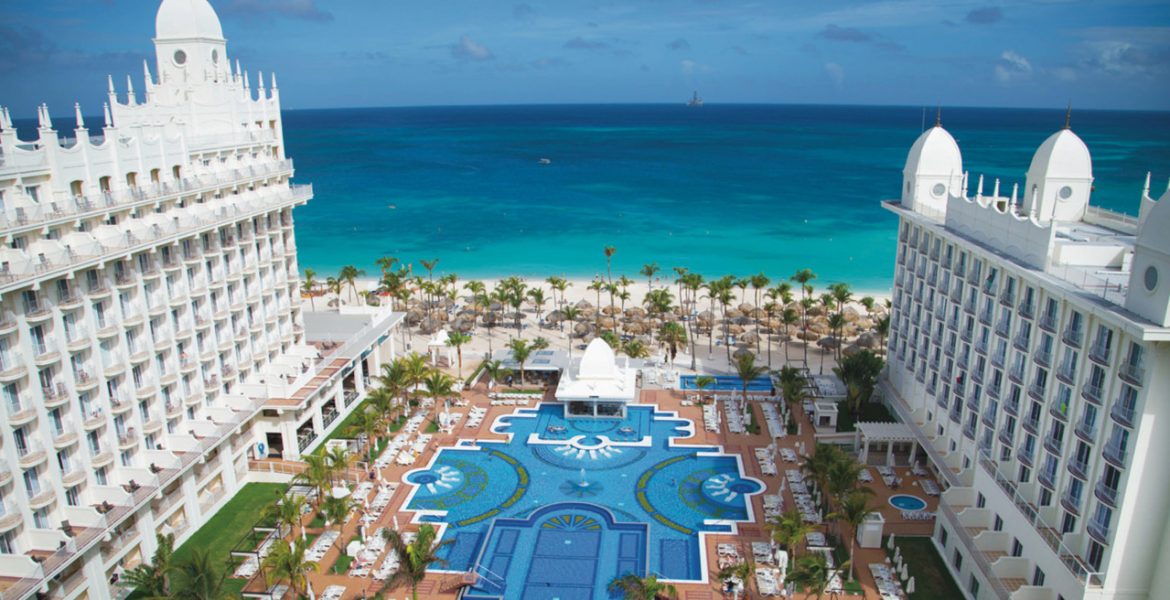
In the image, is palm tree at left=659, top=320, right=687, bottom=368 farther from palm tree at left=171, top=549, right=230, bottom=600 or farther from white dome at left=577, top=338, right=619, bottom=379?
palm tree at left=171, top=549, right=230, bottom=600

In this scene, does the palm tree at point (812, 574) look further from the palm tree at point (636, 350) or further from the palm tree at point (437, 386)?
the palm tree at point (636, 350)

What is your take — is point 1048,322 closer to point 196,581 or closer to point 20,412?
point 196,581

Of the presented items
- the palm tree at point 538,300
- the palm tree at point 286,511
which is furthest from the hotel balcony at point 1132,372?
the palm tree at point 538,300

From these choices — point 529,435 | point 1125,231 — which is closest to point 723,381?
point 529,435

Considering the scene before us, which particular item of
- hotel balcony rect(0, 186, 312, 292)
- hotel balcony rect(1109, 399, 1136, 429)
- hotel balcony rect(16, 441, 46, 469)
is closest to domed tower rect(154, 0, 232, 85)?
hotel balcony rect(0, 186, 312, 292)

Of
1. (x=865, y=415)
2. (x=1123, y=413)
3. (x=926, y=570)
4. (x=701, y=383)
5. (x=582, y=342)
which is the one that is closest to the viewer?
(x=1123, y=413)

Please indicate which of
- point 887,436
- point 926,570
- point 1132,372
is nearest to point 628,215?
point 887,436

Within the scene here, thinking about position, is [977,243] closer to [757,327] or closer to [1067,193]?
[1067,193]
